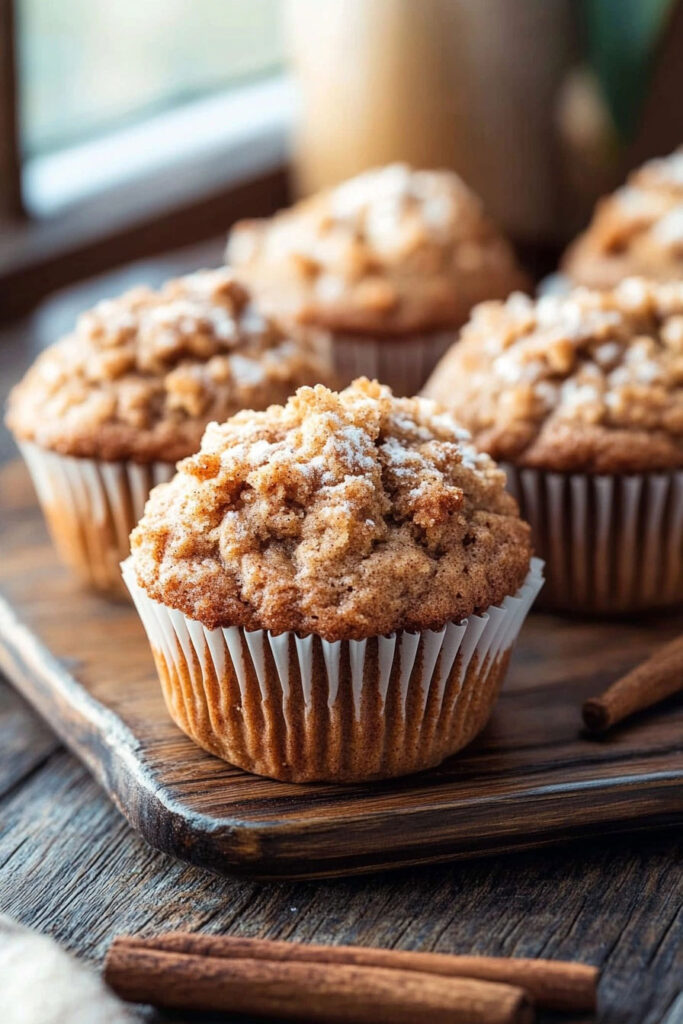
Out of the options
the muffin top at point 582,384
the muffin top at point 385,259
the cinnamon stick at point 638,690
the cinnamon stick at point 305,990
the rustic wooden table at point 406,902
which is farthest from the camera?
the muffin top at point 385,259

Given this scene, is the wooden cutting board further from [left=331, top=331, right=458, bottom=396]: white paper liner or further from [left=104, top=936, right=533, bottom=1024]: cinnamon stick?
[left=331, top=331, right=458, bottom=396]: white paper liner

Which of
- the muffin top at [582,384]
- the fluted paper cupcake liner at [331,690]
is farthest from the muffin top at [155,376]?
the fluted paper cupcake liner at [331,690]

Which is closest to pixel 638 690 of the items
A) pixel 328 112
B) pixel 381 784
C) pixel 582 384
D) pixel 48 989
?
pixel 381 784

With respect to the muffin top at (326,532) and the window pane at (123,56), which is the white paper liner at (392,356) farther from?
the window pane at (123,56)

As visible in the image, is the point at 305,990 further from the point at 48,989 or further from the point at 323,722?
the point at 323,722

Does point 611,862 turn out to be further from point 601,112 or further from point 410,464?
point 601,112

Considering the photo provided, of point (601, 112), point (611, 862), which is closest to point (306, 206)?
point (601, 112)
